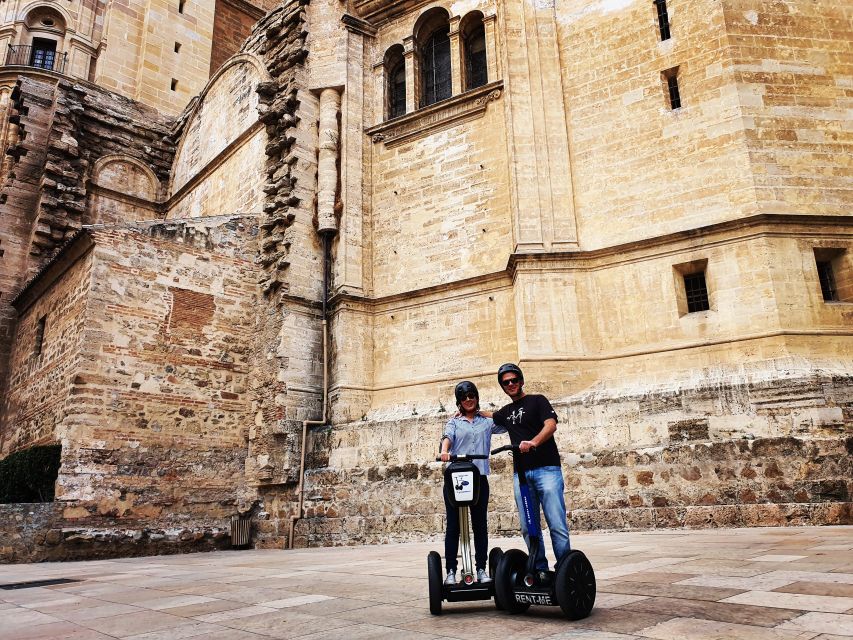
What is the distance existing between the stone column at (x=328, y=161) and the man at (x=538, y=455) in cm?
1040

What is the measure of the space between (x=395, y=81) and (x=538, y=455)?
13.6 m

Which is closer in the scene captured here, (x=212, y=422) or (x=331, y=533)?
(x=331, y=533)

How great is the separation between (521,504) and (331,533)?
26.4ft

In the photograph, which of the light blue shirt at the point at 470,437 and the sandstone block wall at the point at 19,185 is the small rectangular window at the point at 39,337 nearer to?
the sandstone block wall at the point at 19,185

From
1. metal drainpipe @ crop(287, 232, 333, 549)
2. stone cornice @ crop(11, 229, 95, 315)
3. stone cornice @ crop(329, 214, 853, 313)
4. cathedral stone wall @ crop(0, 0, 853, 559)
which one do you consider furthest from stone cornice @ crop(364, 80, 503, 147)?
stone cornice @ crop(11, 229, 95, 315)

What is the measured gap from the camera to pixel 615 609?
3480 millimetres

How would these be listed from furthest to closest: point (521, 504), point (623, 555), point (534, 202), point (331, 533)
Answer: point (534, 202) → point (331, 533) → point (623, 555) → point (521, 504)

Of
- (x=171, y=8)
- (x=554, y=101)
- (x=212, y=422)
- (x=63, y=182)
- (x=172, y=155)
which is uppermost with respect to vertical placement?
(x=171, y=8)

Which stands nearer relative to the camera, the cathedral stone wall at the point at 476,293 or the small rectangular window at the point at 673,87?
the cathedral stone wall at the point at 476,293

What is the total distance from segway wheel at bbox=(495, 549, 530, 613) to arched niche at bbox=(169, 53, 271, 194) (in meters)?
14.2

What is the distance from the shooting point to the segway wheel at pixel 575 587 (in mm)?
3252

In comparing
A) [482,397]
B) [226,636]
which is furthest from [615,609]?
[482,397]

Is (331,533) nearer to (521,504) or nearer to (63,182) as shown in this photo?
(521,504)

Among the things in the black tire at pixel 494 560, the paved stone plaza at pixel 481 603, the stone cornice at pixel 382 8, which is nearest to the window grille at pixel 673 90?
the stone cornice at pixel 382 8
